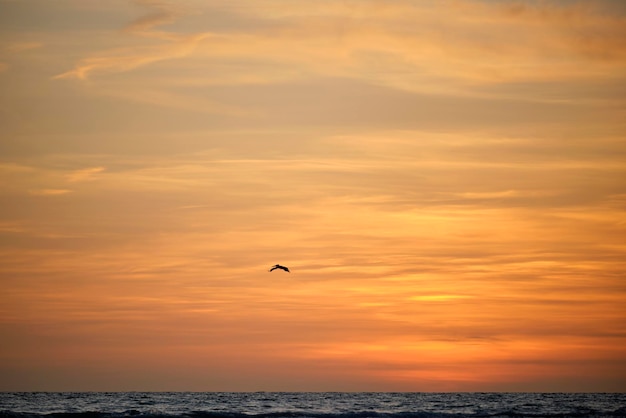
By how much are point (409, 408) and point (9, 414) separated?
44.6m

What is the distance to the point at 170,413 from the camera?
8506 centimetres

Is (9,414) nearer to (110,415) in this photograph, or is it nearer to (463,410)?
(110,415)

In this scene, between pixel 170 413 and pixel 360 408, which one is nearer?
pixel 170 413

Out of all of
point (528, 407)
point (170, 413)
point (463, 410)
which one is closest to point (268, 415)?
point (170, 413)

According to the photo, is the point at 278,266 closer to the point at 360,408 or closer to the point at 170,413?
the point at 170,413

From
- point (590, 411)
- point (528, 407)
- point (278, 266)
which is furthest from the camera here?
point (528, 407)

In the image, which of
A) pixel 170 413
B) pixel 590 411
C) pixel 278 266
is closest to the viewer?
pixel 278 266

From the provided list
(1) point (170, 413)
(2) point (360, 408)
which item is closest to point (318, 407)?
(2) point (360, 408)

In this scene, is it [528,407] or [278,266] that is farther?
[528,407]

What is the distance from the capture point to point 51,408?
317 ft

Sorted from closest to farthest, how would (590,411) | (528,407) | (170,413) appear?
(170,413), (590,411), (528,407)

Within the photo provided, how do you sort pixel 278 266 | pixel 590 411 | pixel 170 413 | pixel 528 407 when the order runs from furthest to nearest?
pixel 528 407 < pixel 590 411 < pixel 170 413 < pixel 278 266

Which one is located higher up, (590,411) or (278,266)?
(278,266)

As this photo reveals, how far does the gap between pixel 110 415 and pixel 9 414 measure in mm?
8927
